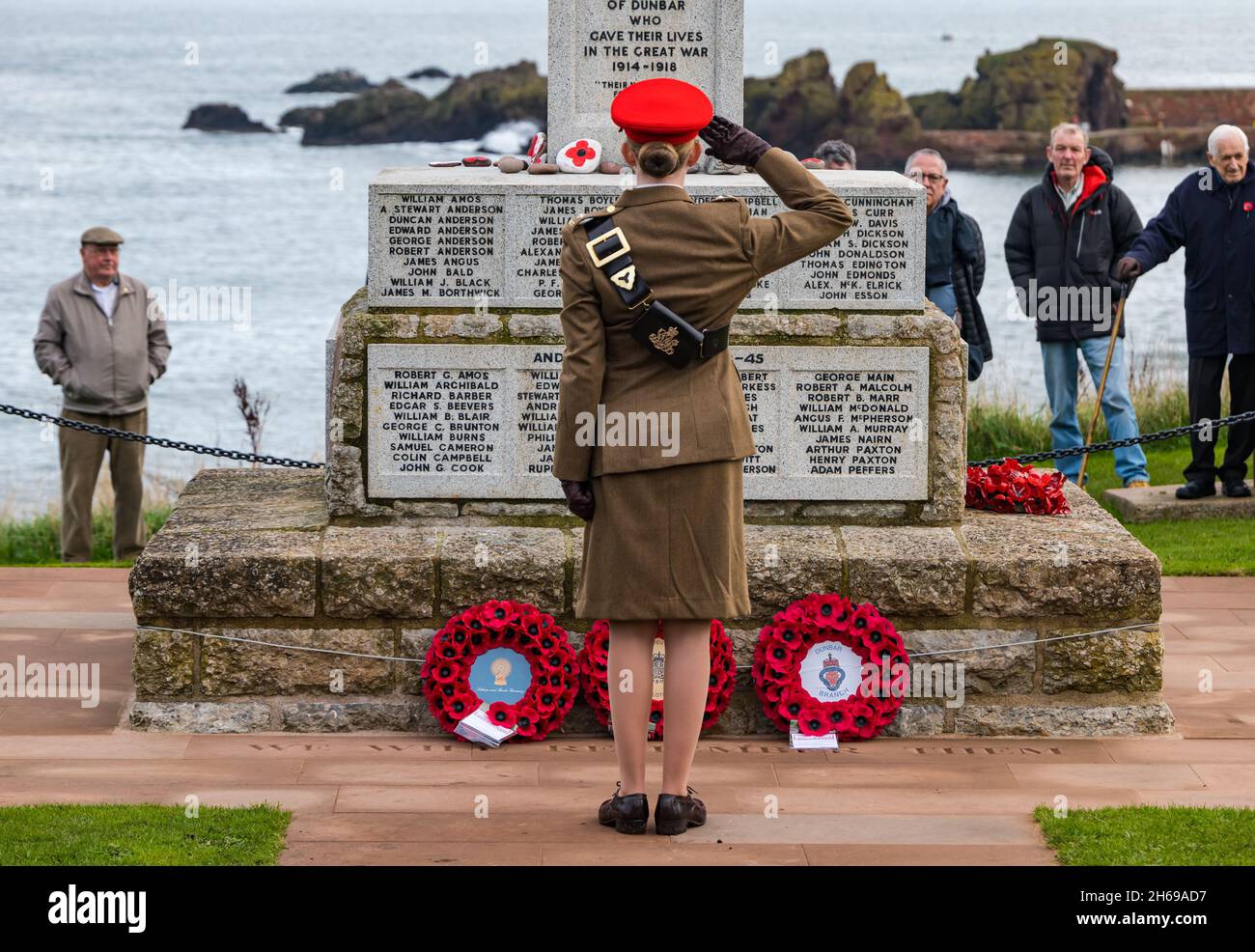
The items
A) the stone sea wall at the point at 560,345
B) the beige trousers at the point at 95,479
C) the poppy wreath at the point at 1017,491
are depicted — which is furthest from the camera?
the beige trousers at the point at 95,479

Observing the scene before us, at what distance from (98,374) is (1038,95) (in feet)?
144

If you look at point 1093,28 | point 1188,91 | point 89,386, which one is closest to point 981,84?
point 1188,91

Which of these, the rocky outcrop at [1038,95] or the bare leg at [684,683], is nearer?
the bare leg at [684,683]

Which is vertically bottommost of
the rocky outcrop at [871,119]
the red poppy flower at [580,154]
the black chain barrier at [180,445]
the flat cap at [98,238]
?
the black chain barrier at [180,445]

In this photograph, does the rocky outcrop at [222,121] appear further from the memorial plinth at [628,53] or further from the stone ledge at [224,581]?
the stone ledge at [224,581]

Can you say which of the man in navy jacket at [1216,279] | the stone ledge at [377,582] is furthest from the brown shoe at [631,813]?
the man in navy jacket at [1216,279]

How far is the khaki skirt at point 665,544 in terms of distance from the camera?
5617 mm

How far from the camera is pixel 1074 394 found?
1075cm

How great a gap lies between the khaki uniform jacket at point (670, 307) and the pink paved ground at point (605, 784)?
111cm

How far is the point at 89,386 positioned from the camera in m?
10.6

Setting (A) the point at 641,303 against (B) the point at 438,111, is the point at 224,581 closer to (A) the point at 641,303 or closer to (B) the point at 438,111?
(A) the point at 641,303

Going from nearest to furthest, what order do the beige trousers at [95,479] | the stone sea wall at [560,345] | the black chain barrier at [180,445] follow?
the stone sea wall at [560,345] < the black chain barrier at [180,445] < the beige trousers at [95,479]

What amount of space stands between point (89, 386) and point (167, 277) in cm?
2938
